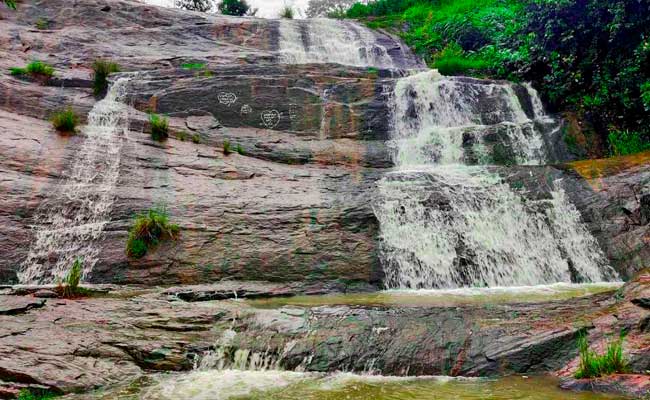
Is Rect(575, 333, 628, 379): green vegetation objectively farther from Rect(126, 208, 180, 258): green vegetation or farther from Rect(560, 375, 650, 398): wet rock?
Rect(126, 208, 180, 258): green vegetation

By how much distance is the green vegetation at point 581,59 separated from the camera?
12789mm

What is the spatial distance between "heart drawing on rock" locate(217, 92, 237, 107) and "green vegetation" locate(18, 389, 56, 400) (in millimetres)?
10407

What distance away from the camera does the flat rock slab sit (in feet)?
17.8

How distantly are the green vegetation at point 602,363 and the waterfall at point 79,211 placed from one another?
26.3 feet

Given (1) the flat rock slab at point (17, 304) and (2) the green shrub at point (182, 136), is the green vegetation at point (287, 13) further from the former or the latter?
(1) the flat rock slab at point (17, 304)

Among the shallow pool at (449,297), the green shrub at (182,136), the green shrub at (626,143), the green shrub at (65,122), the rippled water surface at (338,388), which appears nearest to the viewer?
the rippled water surface at (338,388)

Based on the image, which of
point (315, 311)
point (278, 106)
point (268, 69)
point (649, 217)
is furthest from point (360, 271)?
A: point (268, 69)

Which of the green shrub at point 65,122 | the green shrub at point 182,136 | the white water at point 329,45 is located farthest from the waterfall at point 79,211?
the white water at point 329,45

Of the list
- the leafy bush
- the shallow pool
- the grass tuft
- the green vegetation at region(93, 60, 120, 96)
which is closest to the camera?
the shallow pool

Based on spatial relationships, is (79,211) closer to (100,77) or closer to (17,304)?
(17,304)

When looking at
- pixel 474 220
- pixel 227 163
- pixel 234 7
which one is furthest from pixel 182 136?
pixel 234 7

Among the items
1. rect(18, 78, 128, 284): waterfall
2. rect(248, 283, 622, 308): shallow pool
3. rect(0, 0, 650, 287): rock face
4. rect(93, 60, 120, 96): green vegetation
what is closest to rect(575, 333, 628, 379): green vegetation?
rect(248, 283, 622, 308): shallow pool

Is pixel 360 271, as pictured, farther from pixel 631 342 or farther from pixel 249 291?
pixel 631 342

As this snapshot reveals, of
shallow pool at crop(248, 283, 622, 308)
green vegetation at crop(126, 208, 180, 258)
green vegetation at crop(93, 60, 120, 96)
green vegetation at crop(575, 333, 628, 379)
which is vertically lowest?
shallow pool at crop(248, 283, 622, 308)
